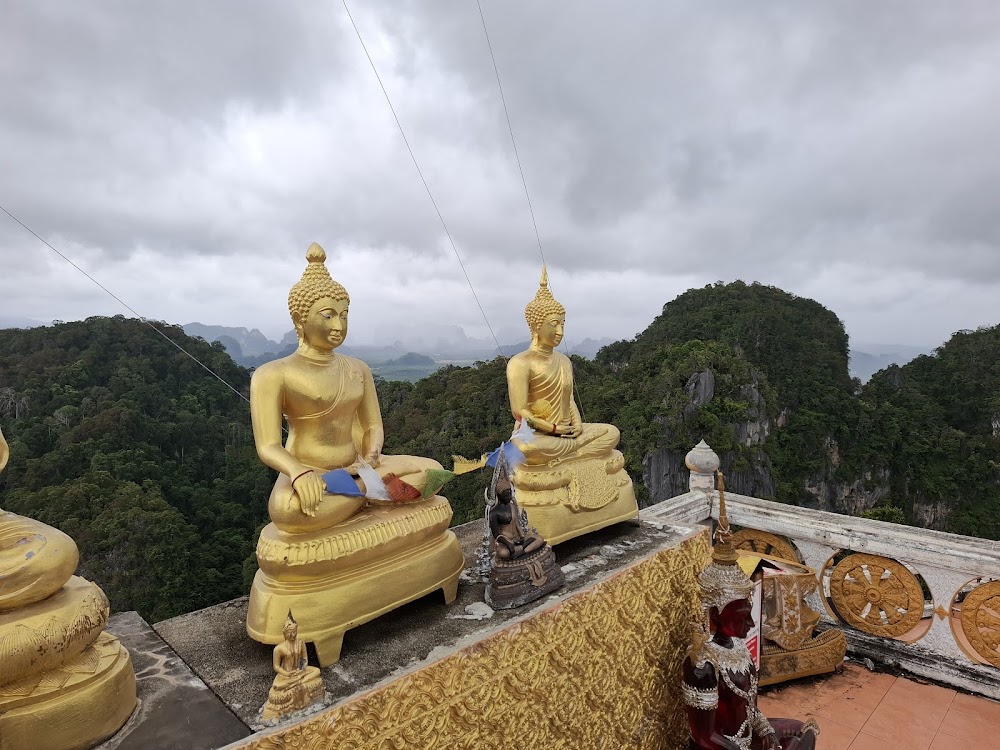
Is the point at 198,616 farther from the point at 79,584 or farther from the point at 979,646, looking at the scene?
the point at 979,646

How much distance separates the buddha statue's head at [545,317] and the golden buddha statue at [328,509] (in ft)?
5.22

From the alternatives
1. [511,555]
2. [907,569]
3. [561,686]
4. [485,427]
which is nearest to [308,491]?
[511,555]

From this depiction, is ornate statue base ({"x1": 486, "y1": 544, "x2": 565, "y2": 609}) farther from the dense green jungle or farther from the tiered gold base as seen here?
the dense green jungle

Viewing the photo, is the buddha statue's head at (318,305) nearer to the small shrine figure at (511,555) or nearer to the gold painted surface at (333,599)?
the gold painted surface at (333,599)

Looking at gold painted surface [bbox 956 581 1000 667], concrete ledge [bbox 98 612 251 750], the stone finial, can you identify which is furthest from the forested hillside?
gold painted surface [bbox 956 581 1000 667]

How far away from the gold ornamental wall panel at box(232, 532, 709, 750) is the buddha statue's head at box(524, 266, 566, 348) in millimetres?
1762

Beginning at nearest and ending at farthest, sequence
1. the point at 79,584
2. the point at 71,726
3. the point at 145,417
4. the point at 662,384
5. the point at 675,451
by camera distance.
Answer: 1. the point at 71,726
2. the point at 79,584
3. the point at 145,417
4. the point at 675,451
5. the point at 662,384

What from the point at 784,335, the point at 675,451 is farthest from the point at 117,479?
the point at 784,335

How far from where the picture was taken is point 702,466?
6613mm

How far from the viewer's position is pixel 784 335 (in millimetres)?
39250

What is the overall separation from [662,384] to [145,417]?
23358mm

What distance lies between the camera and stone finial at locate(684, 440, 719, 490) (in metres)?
6.56

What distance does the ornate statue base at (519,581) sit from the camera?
10.7 feet

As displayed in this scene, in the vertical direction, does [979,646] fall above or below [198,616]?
below
